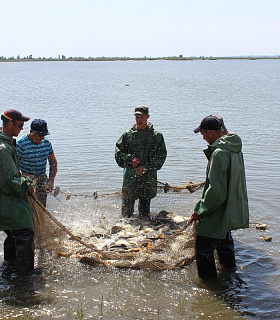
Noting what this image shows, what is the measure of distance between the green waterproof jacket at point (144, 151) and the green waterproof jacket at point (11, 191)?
2.51 metres

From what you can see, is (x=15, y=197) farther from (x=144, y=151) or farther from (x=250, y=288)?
(x=250, y=288)

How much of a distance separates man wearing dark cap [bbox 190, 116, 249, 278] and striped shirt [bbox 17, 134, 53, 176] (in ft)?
8.28

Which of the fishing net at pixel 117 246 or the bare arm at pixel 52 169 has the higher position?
the bare arm at pixel 52 169

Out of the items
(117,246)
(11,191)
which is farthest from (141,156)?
(11,191)

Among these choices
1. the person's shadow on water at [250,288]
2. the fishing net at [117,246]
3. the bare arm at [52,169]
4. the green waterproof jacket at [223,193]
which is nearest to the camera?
the green waterproof jacket at [223,193]

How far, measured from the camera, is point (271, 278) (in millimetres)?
5973

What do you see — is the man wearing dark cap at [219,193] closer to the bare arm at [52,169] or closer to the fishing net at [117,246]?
the fishing net at [117,246]

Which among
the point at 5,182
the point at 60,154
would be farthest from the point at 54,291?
the point at 60,154

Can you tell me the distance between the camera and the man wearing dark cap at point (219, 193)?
16.7 feet

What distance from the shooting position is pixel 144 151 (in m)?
7.69

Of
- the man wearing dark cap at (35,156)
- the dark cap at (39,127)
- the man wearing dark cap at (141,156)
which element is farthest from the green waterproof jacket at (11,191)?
the man wearing dark cap at (141,156)

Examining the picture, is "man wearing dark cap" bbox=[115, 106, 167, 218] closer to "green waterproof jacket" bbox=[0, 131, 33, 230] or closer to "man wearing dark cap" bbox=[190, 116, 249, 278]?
"man wearing dark cap" bbox=[190, 116, 249, 278]

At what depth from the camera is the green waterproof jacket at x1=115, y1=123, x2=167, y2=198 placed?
765 centimetres

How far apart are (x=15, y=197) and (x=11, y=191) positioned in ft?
0.41
